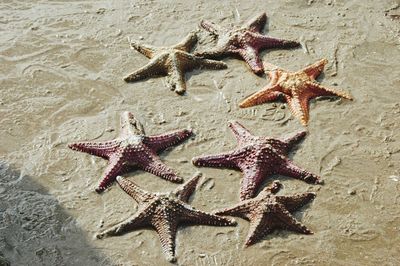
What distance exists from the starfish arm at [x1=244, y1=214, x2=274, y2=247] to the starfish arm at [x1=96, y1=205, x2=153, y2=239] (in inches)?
36.3

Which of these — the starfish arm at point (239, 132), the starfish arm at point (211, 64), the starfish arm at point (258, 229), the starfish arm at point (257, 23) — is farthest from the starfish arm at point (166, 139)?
the starfish arm at point (257, 23)

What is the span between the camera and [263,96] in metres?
6.32

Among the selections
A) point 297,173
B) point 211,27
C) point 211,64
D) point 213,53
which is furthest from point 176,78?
point 297,173

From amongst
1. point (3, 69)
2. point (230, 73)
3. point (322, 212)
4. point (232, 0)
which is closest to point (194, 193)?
point (322, 212)

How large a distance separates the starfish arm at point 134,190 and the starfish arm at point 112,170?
8 cm

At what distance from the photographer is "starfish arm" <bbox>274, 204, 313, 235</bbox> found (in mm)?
4875

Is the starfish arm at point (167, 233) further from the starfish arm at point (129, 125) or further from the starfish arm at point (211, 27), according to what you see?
the starfish arm at point (211, 27)

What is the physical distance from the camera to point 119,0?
8.09 meters

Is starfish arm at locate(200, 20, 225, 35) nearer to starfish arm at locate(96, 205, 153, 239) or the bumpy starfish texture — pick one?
the bumpy starfish texture

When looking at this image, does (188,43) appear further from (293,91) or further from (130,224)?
(130,224)

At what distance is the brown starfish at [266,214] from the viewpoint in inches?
191

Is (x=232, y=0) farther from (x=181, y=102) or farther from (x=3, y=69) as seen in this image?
(x=3, y=69)

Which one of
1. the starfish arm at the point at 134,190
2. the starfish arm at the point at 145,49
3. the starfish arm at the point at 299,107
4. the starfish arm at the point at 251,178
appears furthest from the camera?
the starfish arm at the point at 145,49

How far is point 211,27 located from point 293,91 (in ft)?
5.71
